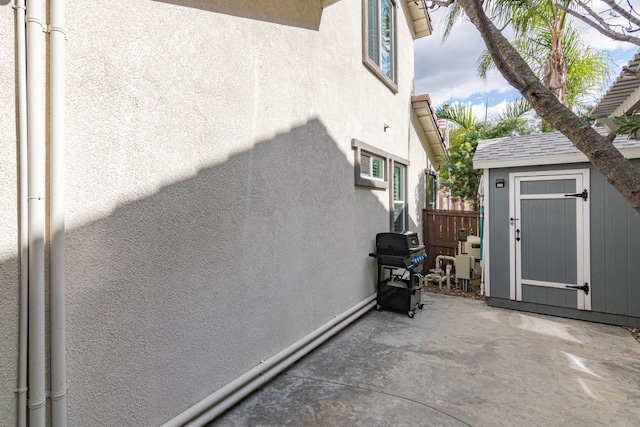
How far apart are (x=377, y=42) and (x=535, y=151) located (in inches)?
131

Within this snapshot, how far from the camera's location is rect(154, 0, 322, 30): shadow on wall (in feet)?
8.77

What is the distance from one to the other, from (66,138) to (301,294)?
266 centimetres

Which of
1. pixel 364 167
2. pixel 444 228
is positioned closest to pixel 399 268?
pixel 364 167

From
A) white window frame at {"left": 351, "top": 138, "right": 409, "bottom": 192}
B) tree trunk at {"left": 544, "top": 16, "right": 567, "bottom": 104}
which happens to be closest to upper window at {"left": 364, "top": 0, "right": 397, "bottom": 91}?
white window frame at {"left": 351, "top": 138, "right": 409, "bottom": 192}

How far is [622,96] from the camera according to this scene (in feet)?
14.7

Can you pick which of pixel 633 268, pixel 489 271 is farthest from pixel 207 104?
pixel 633 268

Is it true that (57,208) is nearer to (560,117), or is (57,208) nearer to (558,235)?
(560,117)

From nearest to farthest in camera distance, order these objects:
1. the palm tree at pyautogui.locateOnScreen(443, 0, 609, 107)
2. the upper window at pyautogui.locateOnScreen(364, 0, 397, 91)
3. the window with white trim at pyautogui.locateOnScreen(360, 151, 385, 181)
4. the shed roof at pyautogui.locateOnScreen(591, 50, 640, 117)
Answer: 1. the shed roof at pyautogui.locateOnScreen(591, 50, 640, 117)
2. the window with white trim at pyautogui.locateOnScreen(360, 151, 385, 181)
3. the upper window at pyautogui.locateOnScreen(364, 0, 397, 91)
4. the palm tree at pyautogui.locateOnScreen(443, 0, 609, 107)

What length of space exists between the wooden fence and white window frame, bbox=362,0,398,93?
11.3 feet

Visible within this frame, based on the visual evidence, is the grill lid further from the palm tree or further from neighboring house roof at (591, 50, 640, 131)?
the palm tree

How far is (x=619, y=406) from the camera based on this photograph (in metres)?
2.88

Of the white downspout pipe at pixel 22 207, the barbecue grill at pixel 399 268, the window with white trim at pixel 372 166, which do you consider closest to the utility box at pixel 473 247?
the barbecue grill at pixel 399 268

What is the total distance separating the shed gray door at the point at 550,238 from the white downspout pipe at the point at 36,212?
6.08 m

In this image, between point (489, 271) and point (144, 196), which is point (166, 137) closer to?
point (144, 196)
